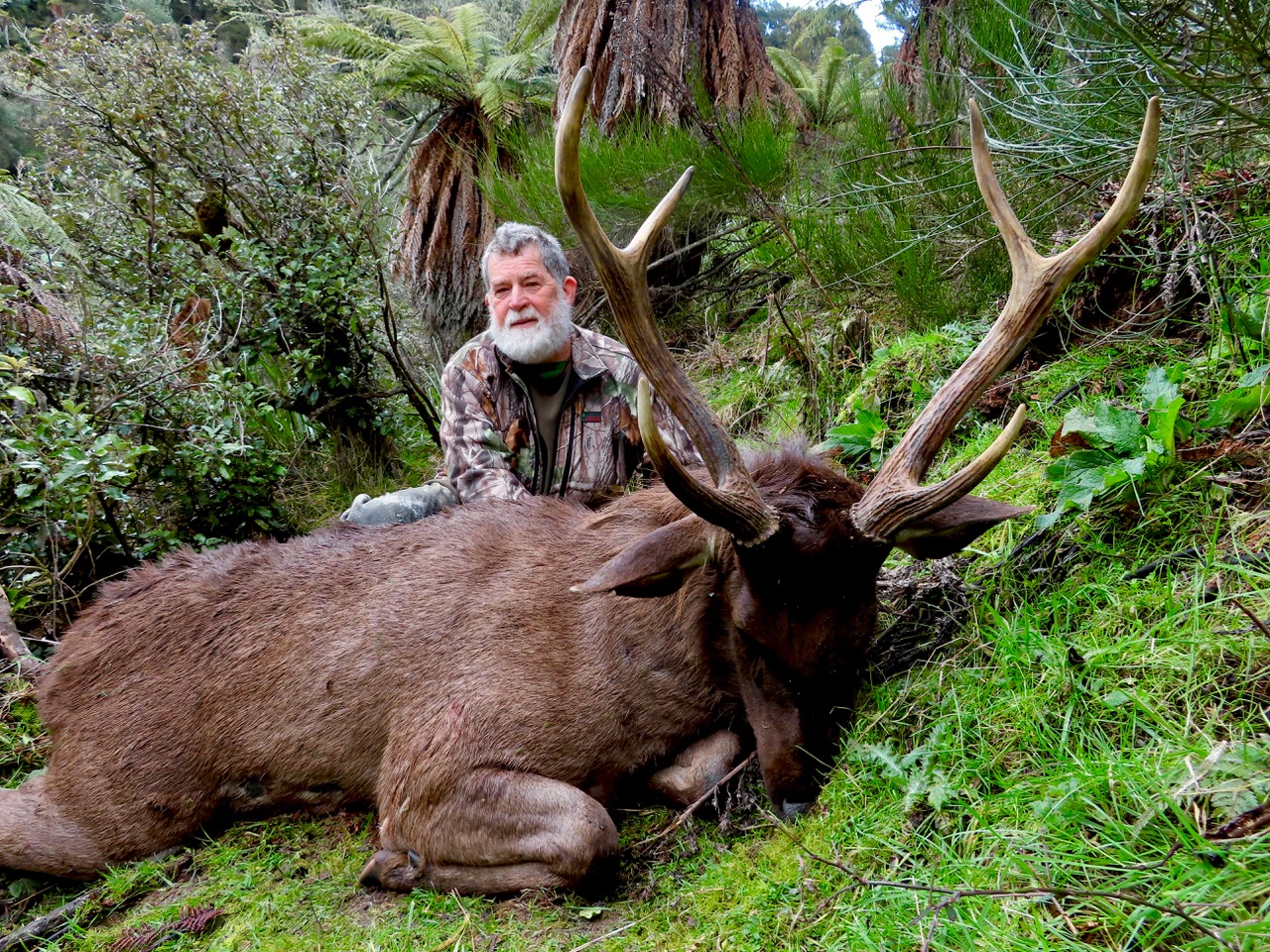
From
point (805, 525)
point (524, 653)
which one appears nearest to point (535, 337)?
point (524, 653)

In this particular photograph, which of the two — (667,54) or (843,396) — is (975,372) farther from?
(667,54)

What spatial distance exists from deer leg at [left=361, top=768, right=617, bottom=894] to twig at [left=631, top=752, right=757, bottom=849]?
182mm

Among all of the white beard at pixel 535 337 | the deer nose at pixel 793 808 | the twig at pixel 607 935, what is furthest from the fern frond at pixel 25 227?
the deer nose at pixel 793 808

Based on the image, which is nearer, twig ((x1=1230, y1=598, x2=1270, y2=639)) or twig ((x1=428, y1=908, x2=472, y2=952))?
twig ((x1=1230, y1=598, x2=1270, y2=639))

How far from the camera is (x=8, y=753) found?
4.04 metres

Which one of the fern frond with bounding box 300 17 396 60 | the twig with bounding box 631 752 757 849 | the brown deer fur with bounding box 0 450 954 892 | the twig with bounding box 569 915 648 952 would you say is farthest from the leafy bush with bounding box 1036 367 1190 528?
the fern frond with bounding box 300 17 396 60

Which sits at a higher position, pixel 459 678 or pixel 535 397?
pixel 535 397

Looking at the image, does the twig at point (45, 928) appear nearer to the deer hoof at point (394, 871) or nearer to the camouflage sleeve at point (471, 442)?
the deer hoof at point (394, 871)

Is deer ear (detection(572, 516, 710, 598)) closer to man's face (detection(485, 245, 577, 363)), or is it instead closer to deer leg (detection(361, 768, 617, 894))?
deer leg (detection(361, 768, 617, 894))

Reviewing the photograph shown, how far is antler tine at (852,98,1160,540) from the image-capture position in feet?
8.76

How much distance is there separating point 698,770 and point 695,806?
0.60ft

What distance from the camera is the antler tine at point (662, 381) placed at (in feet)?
8.21

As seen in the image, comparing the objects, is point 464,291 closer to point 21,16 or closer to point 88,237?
point 88,237

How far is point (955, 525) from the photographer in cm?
278
